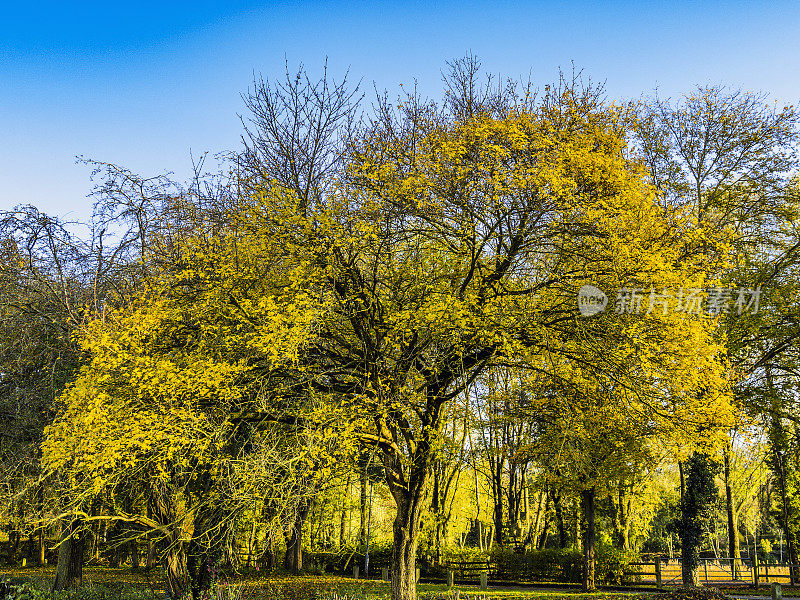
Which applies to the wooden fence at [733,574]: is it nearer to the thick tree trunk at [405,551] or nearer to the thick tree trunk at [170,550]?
the thick tree trunk at [405,551]

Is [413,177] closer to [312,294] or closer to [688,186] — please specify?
[312,294]

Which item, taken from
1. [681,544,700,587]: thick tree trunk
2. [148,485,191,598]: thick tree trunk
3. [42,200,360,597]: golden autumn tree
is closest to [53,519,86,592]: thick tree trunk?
[148,485,191,598]: thick tree trunk

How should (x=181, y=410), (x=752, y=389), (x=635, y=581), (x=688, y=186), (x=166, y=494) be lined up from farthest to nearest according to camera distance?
(x=635, y=581) → (x=688, y=186) → (x=752, y=389) → (x=166, y=494) → (x=181, y=410)

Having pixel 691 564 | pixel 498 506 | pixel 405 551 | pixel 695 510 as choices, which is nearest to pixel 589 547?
pixel 691 564

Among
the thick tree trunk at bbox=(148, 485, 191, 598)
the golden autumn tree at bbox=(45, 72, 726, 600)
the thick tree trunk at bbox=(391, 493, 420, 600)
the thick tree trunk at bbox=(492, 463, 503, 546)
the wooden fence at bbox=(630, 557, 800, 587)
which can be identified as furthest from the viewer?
the thick tree trunk at bbox=(492, 463, 503, 546)

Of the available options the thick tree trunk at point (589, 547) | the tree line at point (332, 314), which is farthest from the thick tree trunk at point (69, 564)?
the thick tree trunk at point (589, 547)

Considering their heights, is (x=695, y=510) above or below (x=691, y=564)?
above

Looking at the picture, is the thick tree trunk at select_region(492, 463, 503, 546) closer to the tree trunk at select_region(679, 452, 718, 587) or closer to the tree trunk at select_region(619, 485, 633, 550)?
the tree trunk at select_region(619, 485, 633, 550)

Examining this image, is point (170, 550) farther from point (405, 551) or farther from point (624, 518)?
point (624, 518)

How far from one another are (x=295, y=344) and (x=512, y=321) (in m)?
3.83

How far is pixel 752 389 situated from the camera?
16391 mm

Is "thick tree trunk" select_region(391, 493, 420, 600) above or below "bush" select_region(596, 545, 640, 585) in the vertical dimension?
above

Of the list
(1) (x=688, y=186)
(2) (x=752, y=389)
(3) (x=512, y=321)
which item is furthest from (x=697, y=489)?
(3) (x=512, y=321)

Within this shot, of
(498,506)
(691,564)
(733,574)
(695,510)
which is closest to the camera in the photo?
(691,564)
